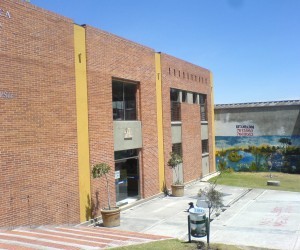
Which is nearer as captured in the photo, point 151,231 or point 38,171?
point 38,171

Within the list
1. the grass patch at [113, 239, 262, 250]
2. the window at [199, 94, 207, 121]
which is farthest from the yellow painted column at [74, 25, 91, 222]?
the window at [199, 94, 207, 121]

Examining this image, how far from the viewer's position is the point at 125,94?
21016mm

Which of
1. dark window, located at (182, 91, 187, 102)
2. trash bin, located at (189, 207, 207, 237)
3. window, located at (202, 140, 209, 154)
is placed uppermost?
dark window, located at (182, 91, 187, 102)

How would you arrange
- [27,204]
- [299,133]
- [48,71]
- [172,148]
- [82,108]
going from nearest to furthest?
1. [27,204]
2. [48,71]
3. [82,108]
4. [172,148]
5. [299,133]

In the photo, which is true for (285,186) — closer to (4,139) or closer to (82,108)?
(82,108)

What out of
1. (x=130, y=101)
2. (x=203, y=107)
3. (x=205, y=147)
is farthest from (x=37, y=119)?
(x=205, y=147)

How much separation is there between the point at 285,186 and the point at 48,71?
1997 cm

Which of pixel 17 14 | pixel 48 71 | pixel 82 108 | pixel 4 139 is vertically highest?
pixel 17 14

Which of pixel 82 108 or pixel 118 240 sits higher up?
pixel 82 108

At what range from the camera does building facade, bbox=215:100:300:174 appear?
37.2m

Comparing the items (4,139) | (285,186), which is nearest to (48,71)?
(4,139)

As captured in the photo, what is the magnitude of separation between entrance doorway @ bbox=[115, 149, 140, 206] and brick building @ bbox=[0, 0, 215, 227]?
0.06 m

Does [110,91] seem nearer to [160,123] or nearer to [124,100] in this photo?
[124,100]

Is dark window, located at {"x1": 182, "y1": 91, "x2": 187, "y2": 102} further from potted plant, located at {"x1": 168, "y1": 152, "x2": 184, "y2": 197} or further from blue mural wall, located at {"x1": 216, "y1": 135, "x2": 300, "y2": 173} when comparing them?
blue mural wall, located at {"x1": 216, "y1": 135, "x2": 300, "y2": 173}
